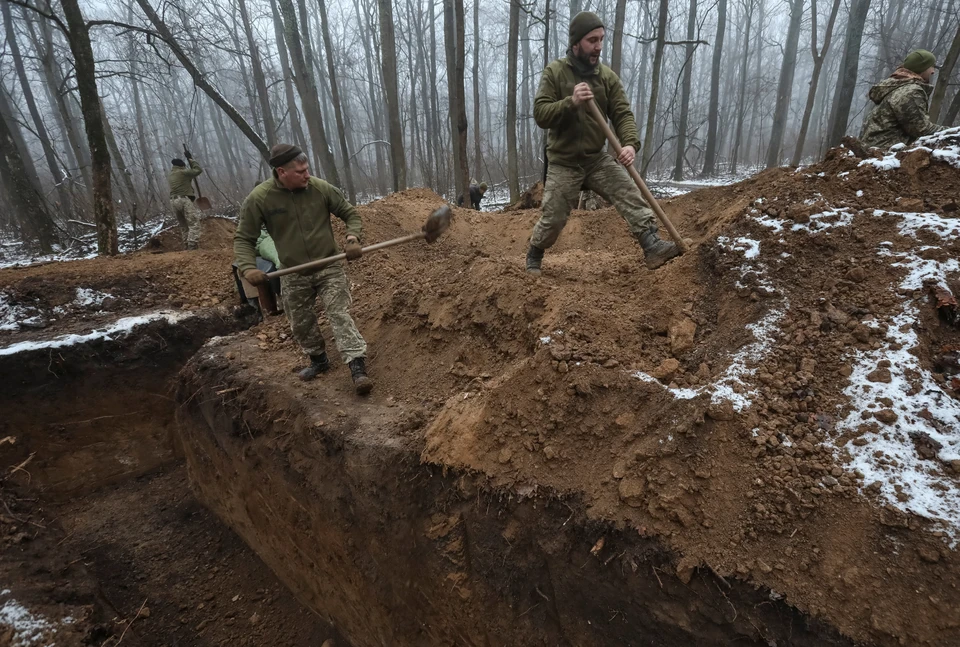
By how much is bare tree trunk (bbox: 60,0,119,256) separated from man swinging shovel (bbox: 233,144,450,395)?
621 cm

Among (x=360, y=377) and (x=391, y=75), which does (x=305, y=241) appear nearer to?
(x=360, y=377)

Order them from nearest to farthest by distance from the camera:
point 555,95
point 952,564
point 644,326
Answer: point 952,564 < point 644,326 < point 555,95

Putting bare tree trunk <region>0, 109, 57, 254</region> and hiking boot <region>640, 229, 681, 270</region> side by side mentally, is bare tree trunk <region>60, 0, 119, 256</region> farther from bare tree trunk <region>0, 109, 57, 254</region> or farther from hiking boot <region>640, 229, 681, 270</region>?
hiking boot <region>640, 229, 681, 270</region>

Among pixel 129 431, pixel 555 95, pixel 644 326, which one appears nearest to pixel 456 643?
pixel 644 326

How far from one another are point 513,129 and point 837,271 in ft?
34.1

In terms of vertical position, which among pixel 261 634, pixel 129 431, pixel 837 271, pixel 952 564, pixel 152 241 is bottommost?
pixel 261 634

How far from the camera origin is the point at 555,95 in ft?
12.0

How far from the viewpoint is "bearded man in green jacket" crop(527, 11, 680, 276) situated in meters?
3.54

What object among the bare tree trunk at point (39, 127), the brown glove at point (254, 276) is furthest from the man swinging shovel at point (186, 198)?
the bare tree trunk at point (39, 127)

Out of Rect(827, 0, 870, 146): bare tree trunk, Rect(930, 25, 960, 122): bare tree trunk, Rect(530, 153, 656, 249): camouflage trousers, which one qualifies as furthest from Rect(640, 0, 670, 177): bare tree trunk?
Rect(530, 153, 656, 249): camouflage trousers

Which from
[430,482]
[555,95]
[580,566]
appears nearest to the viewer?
[580,566]

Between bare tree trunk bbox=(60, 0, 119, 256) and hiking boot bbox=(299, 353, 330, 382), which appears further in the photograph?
bare tree trunk bbox=(60, 0, 119, 256)

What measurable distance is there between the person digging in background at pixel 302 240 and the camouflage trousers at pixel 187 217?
6446 mm

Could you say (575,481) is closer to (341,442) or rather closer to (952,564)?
(952,564)
